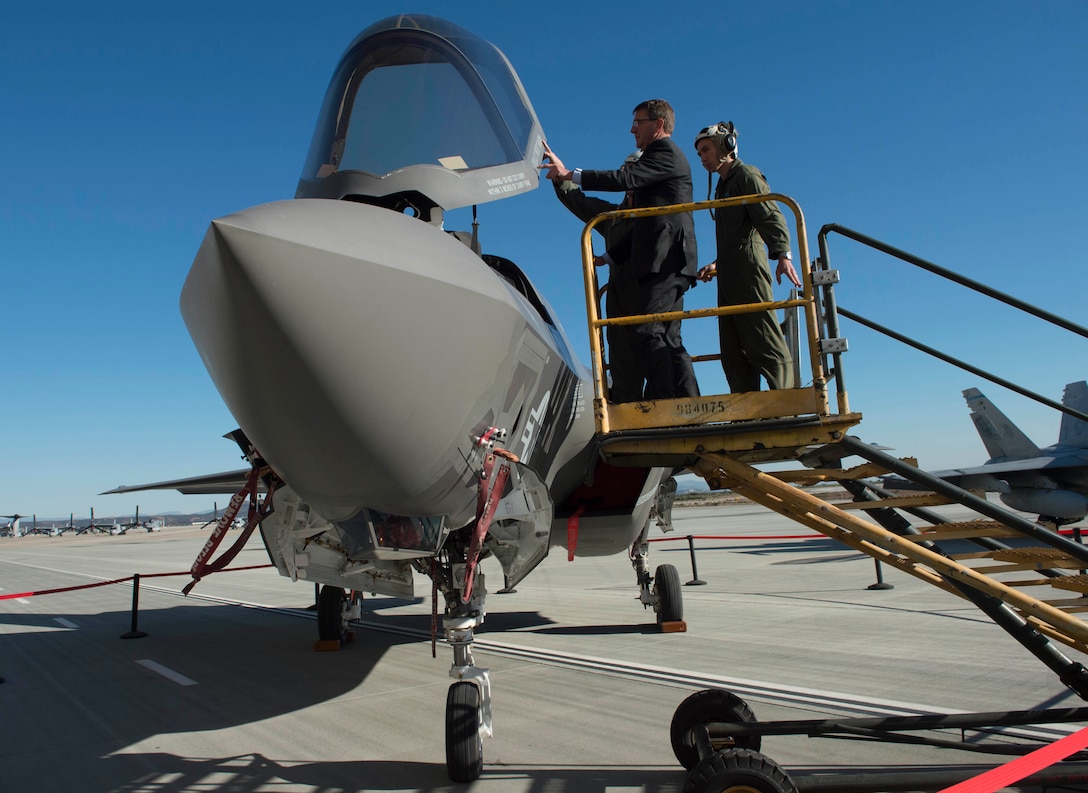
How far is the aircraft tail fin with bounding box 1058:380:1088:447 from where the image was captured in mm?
16261

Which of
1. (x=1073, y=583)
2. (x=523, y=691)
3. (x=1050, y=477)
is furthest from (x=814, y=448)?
(x=1050, y=477)

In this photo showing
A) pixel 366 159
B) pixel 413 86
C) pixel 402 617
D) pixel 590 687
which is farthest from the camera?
pixel 402 617

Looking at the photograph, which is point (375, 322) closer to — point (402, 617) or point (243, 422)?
point (243, 422)

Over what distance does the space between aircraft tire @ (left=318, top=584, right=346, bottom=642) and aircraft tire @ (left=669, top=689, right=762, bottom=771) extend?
16.2 ft

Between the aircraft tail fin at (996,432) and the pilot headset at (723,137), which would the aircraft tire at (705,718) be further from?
the aircraft tail fin at (996,432)

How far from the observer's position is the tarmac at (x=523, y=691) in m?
3.50

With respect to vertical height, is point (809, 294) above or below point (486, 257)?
below

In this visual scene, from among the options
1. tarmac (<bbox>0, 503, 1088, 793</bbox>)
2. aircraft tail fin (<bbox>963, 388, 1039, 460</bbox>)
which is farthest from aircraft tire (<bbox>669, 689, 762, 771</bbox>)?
aircraft tail fin (<bbox>963, 388, 1039, 460</bbox>)

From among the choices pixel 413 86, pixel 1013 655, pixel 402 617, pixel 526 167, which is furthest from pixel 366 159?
pixel 402 617

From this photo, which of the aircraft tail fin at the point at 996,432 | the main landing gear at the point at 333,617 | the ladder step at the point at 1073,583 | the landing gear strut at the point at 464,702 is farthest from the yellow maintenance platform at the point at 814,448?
the aircraft tail fin at the point at 996,432

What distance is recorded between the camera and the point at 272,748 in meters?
4.08

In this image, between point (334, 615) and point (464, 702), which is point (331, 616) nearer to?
point (334, 615)

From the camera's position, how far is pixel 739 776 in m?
2.58

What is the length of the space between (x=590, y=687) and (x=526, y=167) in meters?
3.46
